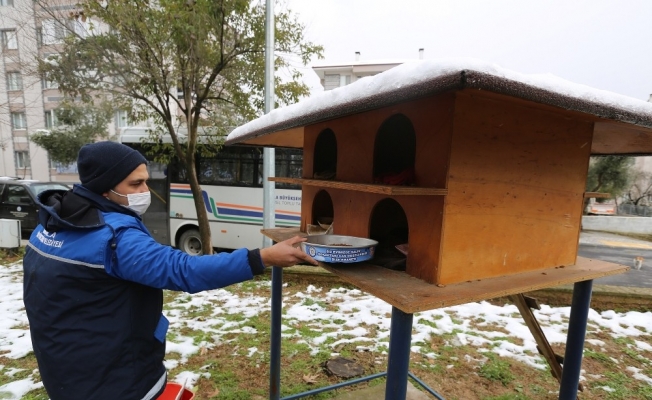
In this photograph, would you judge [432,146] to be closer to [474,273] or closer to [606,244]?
[474,273]

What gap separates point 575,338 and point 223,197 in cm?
751

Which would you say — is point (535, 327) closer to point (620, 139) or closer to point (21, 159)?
point (620, 139)

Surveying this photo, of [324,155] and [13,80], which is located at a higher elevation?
[13,80]

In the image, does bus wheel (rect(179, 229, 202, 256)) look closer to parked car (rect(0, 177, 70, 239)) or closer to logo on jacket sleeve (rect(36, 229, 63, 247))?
parked car (rect(0, 177, 70, 239))

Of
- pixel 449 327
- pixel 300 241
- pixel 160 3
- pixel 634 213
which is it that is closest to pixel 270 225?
pixel 449 327

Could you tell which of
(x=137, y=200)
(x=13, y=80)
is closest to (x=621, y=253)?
(x=137, y=200)

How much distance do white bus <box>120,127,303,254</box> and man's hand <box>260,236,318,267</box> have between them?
6350mm

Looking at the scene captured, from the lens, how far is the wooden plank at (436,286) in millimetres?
1340

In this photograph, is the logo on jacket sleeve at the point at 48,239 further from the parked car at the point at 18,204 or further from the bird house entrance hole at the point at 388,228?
the parked car at the point at 18,204

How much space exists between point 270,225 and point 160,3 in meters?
4.12

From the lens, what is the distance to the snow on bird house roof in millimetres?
1027

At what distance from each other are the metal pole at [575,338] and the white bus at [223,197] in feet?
19.5

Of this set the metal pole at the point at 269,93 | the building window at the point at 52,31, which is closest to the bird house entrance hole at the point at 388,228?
the metal pole at the point at 269,93

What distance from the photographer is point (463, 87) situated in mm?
983
